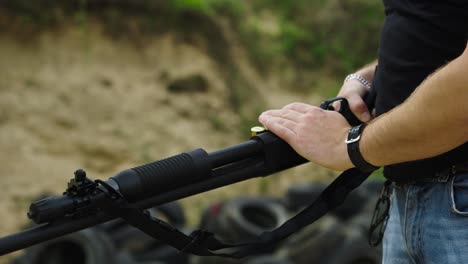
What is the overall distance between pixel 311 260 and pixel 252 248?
389cm

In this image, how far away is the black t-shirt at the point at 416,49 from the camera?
1.98m

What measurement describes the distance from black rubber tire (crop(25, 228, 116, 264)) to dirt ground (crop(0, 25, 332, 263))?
1.53 metres

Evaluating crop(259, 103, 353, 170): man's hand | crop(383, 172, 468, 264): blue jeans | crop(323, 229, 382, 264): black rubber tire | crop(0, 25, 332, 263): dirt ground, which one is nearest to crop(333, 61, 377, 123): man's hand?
crop(259, 103, 353, 170): man's hand

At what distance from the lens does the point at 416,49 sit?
2.05m

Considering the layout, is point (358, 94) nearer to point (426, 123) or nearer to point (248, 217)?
point (426, 123)

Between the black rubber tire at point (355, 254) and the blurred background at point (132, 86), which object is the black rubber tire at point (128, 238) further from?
the black rubber tire at point (355, 254)

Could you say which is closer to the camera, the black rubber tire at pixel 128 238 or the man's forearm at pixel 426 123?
the man's forearm at pixel 426 123

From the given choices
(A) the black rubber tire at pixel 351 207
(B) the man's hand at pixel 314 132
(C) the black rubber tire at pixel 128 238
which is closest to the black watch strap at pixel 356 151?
(B) the man's hand at pixel 314 132

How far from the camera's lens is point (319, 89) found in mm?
11734

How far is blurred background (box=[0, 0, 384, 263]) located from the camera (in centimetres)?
820

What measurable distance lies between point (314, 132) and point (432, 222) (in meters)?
0.44

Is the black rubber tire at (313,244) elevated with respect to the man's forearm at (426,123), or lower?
elevated

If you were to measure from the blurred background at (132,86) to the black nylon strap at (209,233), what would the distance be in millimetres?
5312

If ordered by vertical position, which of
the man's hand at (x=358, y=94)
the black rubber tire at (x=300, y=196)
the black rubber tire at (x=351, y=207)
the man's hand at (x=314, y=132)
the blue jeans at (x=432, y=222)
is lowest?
the blue jeans at (x=432, y=222)
